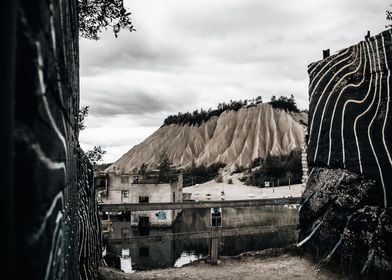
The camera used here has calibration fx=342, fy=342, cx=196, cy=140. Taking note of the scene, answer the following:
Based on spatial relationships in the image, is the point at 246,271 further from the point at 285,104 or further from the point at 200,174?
the point at 285,104

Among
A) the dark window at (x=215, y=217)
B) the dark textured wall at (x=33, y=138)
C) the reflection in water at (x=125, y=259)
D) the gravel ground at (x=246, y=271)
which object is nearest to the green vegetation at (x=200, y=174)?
the reflection in water at (x=125, y=259)

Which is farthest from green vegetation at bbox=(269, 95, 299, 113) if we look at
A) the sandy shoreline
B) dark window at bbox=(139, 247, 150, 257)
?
dark window at bbox=(139, 247, 150, 257)

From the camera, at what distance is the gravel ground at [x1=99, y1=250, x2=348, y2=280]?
17.2 ft

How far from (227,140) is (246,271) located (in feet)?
210

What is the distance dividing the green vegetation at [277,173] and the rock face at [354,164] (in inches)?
1363

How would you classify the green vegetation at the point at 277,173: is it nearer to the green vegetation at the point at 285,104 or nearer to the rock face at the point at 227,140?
the rock face at the point at 227,140

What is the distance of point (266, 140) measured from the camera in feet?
223

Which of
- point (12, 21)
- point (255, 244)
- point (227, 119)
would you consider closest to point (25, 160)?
point (12, 21)

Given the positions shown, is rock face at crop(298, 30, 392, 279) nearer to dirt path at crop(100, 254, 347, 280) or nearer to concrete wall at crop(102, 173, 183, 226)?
dirt path at crop(100, 254, 347, 280)

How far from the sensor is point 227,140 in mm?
69438

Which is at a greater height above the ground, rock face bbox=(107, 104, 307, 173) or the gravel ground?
rock face bbox=(107, 104, 307, 173)

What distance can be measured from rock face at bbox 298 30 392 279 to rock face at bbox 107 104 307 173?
55.4m

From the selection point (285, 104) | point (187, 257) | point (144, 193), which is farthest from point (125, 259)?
point (285, 104)

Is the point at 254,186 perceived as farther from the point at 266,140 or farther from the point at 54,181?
the point at 54,181
